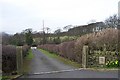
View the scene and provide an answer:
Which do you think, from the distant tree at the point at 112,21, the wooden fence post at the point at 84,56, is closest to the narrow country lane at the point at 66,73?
the wooden fence post at the point at 84,56

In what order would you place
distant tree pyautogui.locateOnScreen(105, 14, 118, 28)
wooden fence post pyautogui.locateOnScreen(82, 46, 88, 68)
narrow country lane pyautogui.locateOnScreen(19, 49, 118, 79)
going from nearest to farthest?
narrow country lane pyautogui.locateOnScreen(19, 49, 118, 79), wooden fence post pyautogui.locateOnScreen(82, 46, 88, 68), distant tree pyautogui.locateOnScreen(105, 14, 118, 28)


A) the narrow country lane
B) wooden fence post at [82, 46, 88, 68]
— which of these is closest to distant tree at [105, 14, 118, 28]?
wooden fence post at [82, 46, 88, 68]

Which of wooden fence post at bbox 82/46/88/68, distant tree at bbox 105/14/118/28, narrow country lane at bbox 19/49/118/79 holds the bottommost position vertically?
narrow country lane at bbox 19/49/118/79

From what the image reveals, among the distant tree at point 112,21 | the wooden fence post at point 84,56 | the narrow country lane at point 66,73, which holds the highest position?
the distant tree at point 112,21

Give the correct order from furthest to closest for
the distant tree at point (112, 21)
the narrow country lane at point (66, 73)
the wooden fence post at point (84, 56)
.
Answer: the distant tree at point (112, 21) < the wooden fence post at point (84, 56) < the narrow country lane at point (66, 73)

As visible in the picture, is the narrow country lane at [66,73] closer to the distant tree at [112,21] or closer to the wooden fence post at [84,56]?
the wooden fence post at [84,56]

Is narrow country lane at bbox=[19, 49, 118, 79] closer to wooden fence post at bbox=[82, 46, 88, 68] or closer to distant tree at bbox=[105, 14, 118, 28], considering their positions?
wooden fence post at bbox=[82, 46, 88, 68]

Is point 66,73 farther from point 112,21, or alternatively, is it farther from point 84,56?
point 112,21

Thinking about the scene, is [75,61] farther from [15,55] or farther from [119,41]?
[15,55]

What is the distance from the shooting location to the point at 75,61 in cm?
3056

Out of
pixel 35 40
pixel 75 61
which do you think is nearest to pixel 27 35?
pixel 35 40

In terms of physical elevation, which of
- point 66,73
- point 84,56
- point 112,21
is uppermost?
point 112,21

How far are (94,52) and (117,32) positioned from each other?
272 cm

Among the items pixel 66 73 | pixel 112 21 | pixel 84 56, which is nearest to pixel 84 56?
pixel 84 56
